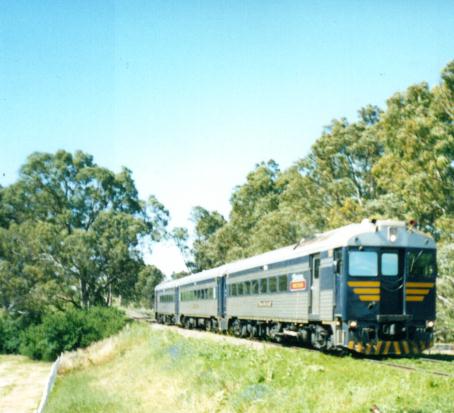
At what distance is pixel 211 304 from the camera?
34.7 m

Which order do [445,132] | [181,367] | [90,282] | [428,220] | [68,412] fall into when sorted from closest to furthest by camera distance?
[181,367] → [68,412] → [445,132] → [428,220] → [90,282]

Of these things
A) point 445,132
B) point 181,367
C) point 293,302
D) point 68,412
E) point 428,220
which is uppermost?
point 445,132

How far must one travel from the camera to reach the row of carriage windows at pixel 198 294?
3510 cm

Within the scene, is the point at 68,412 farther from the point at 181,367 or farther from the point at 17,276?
the point at 17,276

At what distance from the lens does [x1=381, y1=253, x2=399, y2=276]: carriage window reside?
18391 mm

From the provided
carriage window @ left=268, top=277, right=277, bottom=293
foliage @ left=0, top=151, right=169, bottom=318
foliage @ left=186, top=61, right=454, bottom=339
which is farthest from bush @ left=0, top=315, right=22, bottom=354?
carriage window @ left=268, top=277, right=277, bottom=293

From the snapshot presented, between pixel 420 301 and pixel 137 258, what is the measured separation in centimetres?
5182

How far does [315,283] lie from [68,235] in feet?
161

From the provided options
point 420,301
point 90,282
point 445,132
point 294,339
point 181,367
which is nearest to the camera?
point 420,301

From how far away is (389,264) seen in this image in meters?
18.5

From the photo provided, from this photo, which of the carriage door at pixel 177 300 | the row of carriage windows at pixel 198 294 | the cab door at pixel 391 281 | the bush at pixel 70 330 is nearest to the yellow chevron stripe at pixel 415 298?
→ the cab door at pixel 391 281

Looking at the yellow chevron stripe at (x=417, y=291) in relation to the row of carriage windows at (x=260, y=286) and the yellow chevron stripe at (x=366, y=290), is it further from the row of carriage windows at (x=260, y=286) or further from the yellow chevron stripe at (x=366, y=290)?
the row of carriage windows at (x=260, y=286)

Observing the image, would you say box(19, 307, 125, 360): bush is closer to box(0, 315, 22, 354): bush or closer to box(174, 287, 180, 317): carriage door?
box(0, 315, 22, 354): bush

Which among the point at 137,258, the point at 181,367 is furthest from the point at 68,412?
the point at 137,258
